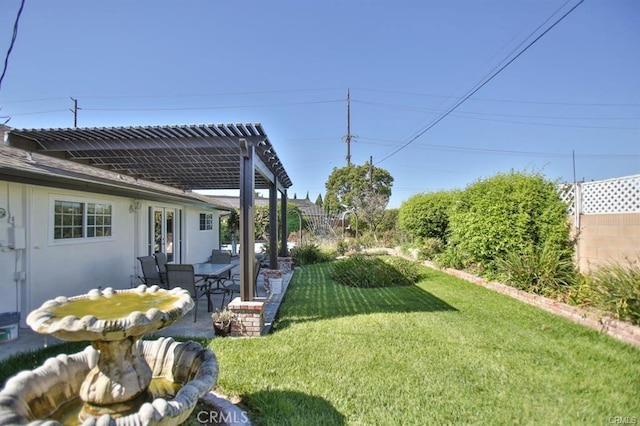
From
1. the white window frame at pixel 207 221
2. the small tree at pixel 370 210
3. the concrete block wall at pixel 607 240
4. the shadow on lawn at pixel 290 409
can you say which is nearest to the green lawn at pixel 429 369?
the shadow on lawn at pixel 290 409

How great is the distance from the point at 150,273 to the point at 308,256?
7893 millimetres

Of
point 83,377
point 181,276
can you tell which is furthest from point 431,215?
point 83,377

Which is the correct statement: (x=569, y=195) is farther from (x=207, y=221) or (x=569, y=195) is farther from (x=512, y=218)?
(x=207, y=221)

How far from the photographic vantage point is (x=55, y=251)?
6.50 m

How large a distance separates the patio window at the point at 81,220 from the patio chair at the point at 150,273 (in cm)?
132

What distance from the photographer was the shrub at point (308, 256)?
1459cm

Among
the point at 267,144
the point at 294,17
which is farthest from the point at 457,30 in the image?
the point at 267,144

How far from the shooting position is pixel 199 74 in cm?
1149

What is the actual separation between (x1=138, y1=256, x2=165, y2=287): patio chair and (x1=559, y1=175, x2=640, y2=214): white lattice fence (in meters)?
10.0

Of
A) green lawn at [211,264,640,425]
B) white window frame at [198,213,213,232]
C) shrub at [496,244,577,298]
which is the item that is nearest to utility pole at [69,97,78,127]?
white window frame at [198,213,213,232]

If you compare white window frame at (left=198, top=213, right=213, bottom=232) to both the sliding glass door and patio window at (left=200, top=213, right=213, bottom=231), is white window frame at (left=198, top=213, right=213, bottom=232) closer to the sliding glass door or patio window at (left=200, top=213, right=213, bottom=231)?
patio window at (left=200, top=213, right=213, bottom=231)

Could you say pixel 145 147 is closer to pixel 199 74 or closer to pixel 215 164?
pixel 215 164

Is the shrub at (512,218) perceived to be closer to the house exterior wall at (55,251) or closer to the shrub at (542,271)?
the shrub at (542,271)

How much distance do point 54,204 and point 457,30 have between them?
1171 centimetres
